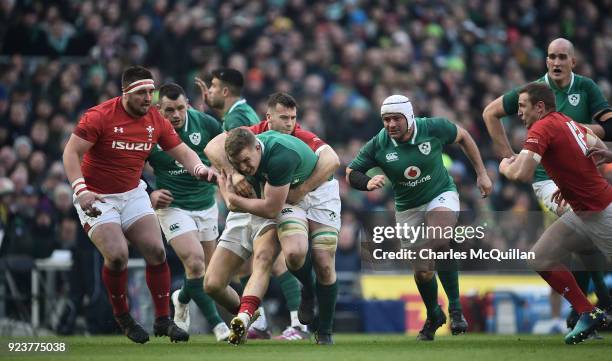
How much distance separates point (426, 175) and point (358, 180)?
2.48 ft

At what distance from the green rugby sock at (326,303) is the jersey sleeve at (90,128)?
262 centimetres

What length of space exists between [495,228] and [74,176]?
717cm

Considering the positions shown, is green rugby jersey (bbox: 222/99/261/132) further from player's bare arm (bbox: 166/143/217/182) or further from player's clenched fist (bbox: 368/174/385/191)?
player's clenched fist (bbox: 368/174/385/191)

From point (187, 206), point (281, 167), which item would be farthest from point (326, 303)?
point (187, 206)

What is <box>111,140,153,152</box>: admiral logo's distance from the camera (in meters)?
12.1

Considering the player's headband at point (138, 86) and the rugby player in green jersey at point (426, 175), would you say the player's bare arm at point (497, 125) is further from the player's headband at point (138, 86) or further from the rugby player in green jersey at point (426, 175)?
the player's headband at point (138, 86)

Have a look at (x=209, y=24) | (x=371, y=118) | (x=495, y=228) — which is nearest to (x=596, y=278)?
(x=495, y=228)

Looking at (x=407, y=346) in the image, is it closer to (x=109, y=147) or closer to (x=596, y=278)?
(x=596, y=278)

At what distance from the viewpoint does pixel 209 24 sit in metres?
22.3

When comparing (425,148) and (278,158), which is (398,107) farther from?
(278,158)

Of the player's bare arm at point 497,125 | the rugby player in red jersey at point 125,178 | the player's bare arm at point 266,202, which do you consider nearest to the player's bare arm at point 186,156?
the rugby player in red jersey at point 125,178

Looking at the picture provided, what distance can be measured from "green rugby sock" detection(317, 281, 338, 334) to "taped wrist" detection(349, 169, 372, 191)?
1062 mm

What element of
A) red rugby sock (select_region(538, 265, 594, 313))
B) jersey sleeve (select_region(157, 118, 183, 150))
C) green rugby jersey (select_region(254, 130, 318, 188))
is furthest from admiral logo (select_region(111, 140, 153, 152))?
red rugby sock (select_region(538, 265, 594, 313))

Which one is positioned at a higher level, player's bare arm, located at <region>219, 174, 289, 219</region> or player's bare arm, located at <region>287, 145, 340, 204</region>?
player's bare arm, located at <region>287, 145, 340, 204</region>
